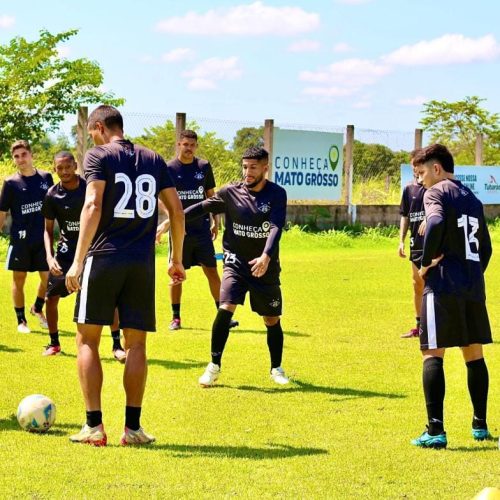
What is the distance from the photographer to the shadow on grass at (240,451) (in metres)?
6.73

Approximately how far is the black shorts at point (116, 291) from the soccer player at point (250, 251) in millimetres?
2341

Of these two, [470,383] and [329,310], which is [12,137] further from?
[470,383]

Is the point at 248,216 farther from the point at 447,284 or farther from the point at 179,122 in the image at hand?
the point at 179,122

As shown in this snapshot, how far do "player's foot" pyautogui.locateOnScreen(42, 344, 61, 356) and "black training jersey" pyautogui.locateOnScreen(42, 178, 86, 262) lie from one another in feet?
2.99

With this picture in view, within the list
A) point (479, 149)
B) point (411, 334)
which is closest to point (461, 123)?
point (479, 149)

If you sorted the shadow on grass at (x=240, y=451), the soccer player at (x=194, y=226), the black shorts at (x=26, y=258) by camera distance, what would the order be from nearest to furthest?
the shadow on grass at (x=240, y=451) → the black shorts at (x=26, y=258) → the soccer player at (x=194, y=226)

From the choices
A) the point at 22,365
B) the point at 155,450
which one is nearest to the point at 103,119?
the point at 155,450

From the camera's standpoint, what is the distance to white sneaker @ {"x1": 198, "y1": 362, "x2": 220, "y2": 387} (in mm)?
9242

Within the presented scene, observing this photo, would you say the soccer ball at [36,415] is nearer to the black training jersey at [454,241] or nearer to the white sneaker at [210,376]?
the white sneaker at [210,376]

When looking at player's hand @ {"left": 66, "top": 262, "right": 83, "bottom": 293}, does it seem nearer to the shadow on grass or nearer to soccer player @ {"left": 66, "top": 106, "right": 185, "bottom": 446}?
soccer player @ {"left": 66, "top": 106, "right": 185, "bottom": 446}

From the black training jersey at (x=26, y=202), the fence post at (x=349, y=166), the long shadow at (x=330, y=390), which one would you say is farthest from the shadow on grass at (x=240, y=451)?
the fence post at (x=349, y=166)

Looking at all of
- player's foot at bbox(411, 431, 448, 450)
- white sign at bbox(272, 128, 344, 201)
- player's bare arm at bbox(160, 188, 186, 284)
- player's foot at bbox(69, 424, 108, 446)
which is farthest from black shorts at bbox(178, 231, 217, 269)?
white sign at bbox(272, 128, 344, 201)

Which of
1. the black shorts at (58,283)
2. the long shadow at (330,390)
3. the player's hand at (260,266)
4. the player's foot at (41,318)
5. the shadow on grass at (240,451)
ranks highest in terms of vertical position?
the player's hand at (260,266)

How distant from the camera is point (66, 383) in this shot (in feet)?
30.5
